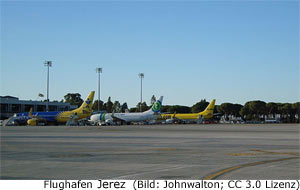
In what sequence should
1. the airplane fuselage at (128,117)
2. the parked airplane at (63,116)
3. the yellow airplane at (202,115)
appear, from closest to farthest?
1. the parked airplane at (63,116)
2. the airplane fuselage at (128,117)
3. the yellow airplane at (202,115)

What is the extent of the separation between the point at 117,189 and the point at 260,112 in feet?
497

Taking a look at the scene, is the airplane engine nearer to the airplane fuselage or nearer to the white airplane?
the white airplane

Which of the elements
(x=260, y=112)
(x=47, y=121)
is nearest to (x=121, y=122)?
(x=47, y=121)

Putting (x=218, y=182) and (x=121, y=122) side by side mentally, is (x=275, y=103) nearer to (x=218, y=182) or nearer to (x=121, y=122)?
(x=121, y=122)

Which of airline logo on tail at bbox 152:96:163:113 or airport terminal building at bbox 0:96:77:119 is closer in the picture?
airline logo on tail at bbox 152:96:163:113

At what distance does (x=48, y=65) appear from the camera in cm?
9775

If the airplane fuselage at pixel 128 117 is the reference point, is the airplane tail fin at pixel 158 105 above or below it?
above

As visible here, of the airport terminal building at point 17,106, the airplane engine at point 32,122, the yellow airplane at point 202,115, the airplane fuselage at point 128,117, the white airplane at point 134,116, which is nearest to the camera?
the airplane engine at point 32,122
